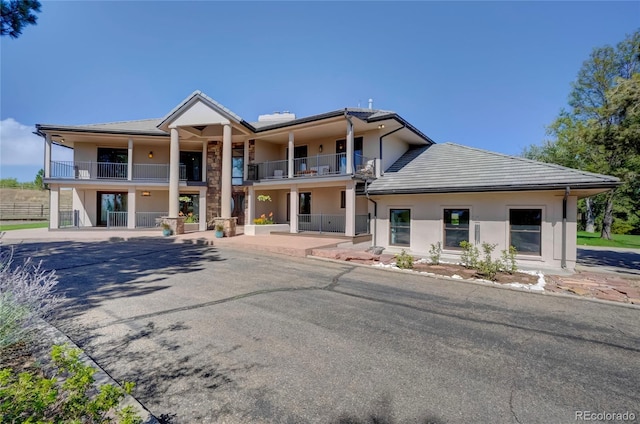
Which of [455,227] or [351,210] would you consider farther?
[351,210]

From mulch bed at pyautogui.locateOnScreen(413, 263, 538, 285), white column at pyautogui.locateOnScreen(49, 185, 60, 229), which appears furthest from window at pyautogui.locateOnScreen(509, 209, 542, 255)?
white column at pyautogui.locateOnScreen(49, 185, 60, 229)

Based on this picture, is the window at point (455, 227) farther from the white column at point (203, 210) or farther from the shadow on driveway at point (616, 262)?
the white column at point (203, 210)

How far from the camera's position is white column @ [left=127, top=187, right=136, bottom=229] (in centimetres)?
1898

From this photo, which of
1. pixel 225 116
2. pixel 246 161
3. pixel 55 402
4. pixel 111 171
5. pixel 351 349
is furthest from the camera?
pixel 111 171

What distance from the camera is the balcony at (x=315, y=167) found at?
1570 centimetres

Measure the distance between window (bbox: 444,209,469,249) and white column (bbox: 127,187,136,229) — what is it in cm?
1946

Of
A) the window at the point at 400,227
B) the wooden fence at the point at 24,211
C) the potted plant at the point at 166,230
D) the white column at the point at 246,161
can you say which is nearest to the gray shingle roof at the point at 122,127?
the white column at the point at 246,161

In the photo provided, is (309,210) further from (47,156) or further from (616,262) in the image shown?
(47,156)

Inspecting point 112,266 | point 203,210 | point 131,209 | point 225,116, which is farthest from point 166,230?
point 112,266

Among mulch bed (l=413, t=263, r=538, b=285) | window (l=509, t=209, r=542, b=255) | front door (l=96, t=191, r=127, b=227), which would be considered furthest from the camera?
front door (l=96, t=191, r=127, b=227)

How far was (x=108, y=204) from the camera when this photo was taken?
21.6 meters

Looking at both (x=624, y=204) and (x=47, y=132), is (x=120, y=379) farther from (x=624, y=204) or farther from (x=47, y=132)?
(x=624, y=204)

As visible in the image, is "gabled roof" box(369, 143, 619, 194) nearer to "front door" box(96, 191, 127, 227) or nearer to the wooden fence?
"front door" box(96, 191, 127, 227)

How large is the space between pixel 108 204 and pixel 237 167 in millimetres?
10731
